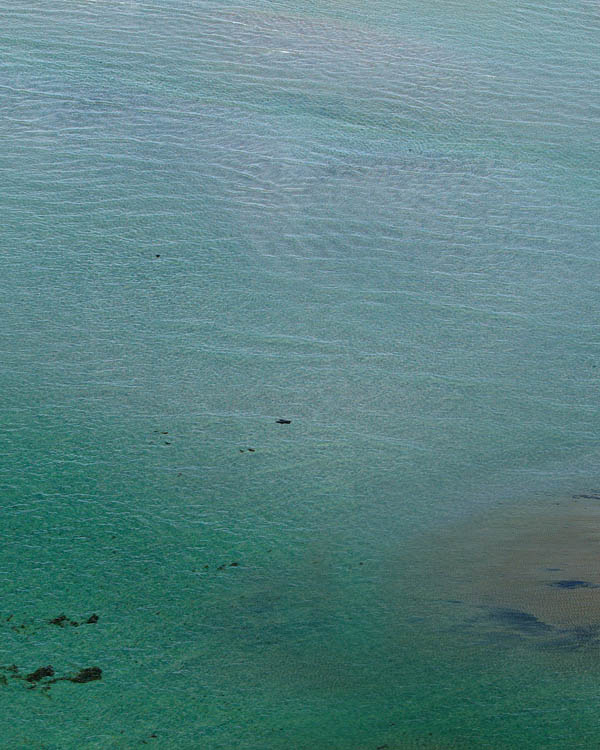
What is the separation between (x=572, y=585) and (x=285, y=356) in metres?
1.58

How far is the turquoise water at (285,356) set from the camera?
286cm

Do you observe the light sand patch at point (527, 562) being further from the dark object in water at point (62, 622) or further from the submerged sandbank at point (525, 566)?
the dark object in water at point (62, 622)

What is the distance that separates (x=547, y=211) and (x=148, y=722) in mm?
3579

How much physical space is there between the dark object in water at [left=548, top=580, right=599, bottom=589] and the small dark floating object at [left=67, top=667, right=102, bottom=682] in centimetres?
140

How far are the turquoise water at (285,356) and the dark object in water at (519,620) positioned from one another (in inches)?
3.1

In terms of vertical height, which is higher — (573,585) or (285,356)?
(285,356)

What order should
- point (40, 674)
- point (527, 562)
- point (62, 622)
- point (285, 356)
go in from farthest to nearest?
point (285, 356) → point (527, 562) → point (62, 622) → point (40, 674)

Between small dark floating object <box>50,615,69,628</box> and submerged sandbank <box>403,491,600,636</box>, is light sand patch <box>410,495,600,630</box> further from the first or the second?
small dark floating object <box>50,615,69,628</box>

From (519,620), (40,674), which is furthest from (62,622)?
(519,620)

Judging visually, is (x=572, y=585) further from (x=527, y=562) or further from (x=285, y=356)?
(x=285, y=356)

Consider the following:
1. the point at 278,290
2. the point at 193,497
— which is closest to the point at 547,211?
the point at 278,290

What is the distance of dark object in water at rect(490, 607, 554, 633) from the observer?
9.93 feet

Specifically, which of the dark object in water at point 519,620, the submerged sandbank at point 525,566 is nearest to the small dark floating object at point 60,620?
the submerged sandbank at point 525,566

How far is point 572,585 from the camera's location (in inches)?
124
